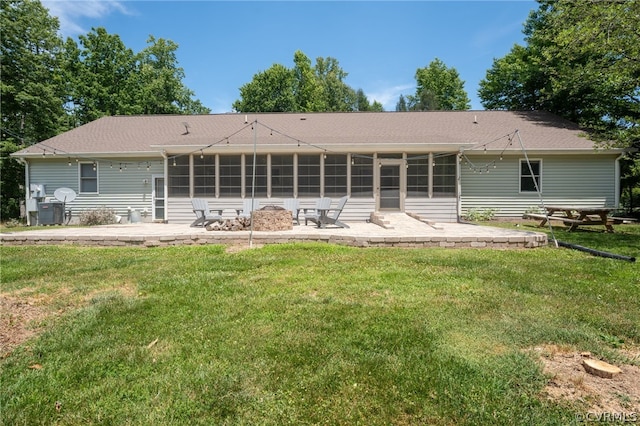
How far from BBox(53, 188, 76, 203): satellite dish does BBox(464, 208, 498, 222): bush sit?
53.0ft

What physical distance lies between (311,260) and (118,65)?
2831cm

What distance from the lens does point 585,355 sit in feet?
8.74

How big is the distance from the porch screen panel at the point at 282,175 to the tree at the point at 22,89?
13937 mm

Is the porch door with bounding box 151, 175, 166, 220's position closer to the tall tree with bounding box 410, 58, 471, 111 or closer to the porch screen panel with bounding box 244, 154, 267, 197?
the porch screen panel with bounding box 244, 154, 267, 197

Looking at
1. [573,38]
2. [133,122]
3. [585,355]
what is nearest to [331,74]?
[133,122]

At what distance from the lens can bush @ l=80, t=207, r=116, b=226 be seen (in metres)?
13.2

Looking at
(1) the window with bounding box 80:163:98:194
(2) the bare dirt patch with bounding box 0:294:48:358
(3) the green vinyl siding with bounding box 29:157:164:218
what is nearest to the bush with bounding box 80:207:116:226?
(3) the green vinyl siding with bounding box 29:157:164:218

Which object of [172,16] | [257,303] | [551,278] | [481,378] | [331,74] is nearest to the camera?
[481,378]

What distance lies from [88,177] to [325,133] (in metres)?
10.4

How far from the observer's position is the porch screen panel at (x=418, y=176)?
40.9 feet

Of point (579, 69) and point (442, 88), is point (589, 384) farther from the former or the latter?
point (442, 88)

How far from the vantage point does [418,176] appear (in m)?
12.5

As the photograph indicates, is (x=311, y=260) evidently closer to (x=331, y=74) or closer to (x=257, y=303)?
(x=257, y=303)

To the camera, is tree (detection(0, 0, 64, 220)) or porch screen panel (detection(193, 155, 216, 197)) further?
tree (detection(0, 0, 64, 220))
